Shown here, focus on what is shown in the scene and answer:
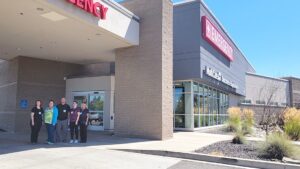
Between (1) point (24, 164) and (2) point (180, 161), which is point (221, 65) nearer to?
(2) point (180, 161)

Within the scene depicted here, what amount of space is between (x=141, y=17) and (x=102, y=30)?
3.01 m

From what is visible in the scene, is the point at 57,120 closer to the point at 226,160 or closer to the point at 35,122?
the point at 35,122

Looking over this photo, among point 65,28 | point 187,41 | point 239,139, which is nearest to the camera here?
point 239,139

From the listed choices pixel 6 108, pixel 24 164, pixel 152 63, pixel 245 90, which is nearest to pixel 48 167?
pixel 24 164

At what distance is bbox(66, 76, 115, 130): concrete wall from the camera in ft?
63.8

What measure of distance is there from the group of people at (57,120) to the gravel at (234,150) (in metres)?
5.26

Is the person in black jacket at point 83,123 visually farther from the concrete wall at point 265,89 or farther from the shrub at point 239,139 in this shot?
the concrete wall at point 265,89

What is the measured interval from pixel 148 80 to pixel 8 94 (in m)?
10.3

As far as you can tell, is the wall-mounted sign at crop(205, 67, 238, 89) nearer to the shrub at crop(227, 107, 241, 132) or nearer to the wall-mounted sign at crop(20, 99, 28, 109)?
the shrub at crop(227, 107, 241, 132)

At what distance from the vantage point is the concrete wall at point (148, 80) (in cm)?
1494

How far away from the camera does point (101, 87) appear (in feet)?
65.8

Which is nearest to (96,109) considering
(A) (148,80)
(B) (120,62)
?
(B) (120,62)

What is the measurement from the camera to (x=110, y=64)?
838 inches

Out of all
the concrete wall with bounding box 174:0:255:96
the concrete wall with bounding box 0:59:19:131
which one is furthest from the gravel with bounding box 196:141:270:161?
the concrete wall with bounding box 0:59:19:131
